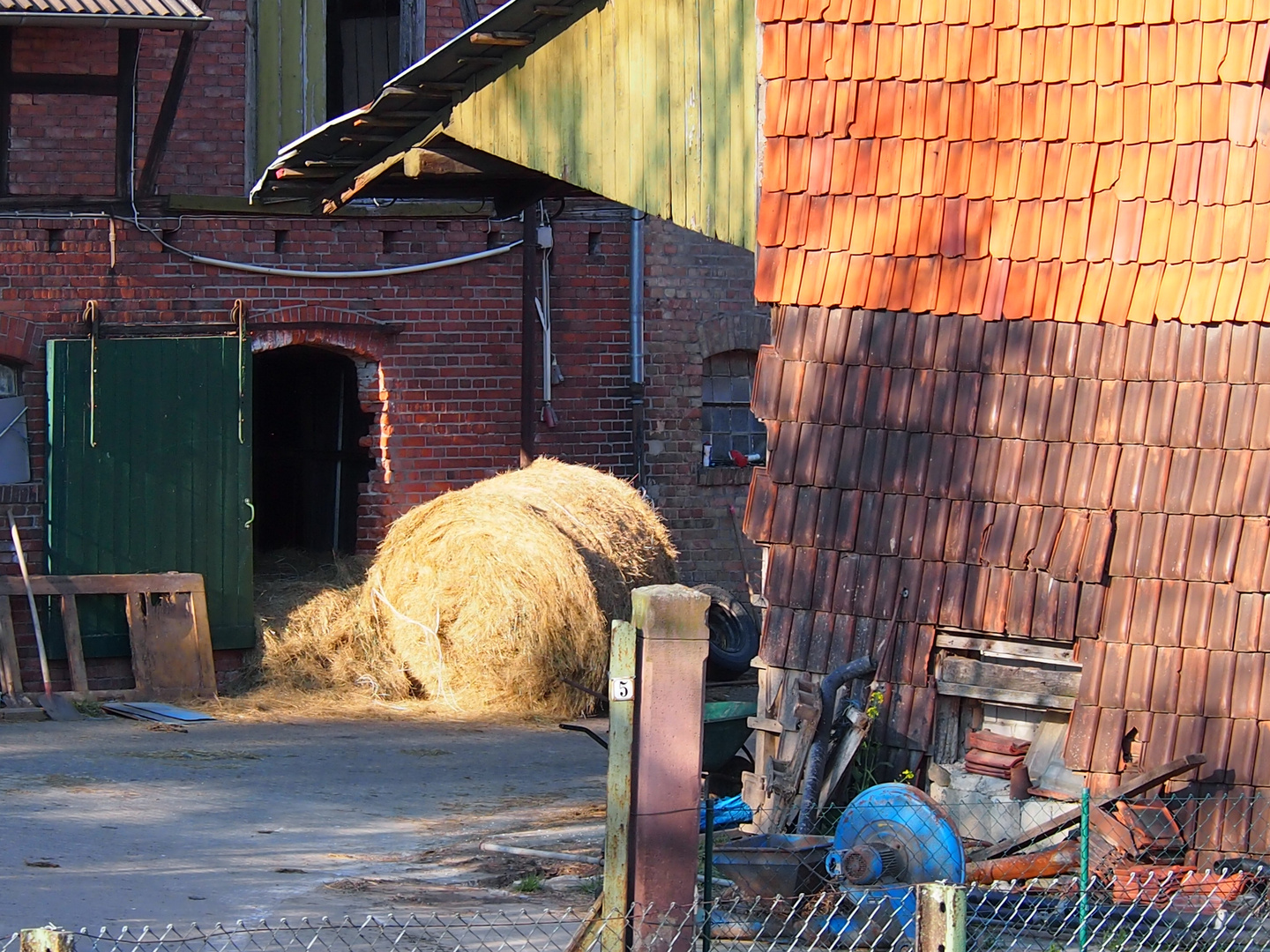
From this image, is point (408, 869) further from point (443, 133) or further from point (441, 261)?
point (441, 261)

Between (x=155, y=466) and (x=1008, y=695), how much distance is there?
6.80 metres

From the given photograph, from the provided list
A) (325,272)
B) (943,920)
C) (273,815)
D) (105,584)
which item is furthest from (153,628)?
(943,920)

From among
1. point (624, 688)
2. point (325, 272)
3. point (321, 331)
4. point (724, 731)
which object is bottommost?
point (724, 731)

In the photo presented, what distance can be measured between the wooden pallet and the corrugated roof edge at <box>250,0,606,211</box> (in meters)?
3.37

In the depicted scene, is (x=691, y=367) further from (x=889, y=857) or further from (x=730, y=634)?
(x=889, y=857)

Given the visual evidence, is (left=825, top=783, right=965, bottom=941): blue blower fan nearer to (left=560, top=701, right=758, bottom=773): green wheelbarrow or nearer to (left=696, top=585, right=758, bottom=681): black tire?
(left=560, top=701, right=758, bottom=773): green wheelbarrow

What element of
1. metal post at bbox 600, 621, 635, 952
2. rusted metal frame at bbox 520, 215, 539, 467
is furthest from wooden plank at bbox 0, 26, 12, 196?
metal post at bbox 600, 621, 635, 952

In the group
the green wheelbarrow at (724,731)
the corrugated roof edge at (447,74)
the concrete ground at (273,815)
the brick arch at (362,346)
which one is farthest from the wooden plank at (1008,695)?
the brick arch at (362,346)

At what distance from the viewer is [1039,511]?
700 centimetres

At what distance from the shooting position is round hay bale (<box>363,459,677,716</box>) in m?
10.5

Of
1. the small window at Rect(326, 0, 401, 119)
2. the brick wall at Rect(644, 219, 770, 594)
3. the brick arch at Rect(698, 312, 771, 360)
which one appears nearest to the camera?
the brick wall at Rect(644, 219, 770, 594)

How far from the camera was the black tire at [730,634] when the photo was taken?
1172 cm

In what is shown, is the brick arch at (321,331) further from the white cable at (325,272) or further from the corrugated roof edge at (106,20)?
the corrugated roof edge at (106,20)

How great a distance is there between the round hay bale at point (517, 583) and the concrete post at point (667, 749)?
6032 millimetres
